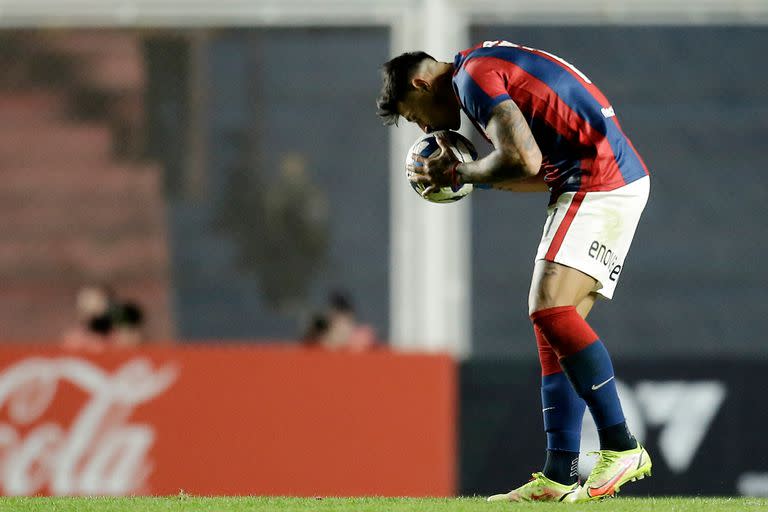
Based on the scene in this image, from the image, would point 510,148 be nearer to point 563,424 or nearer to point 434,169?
point 434,169

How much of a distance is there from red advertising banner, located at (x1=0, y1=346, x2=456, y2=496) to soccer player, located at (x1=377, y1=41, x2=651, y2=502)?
11.8 ft

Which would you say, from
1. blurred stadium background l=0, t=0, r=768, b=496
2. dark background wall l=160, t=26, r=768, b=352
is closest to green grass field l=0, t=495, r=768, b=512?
blurred stadium background l=0, t=0, r=768, b=496

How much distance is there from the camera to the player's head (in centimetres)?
568

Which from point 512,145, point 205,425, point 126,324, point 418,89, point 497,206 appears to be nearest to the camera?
point 512,145

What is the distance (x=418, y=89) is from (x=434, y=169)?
0.99ft

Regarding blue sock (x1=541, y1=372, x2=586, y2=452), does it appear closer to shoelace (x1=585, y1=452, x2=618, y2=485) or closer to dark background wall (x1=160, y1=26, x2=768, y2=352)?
shoelace (x1=585, y1=452, x2=618, y2=485)

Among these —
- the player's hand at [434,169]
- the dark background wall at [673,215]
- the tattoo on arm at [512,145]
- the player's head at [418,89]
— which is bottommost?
the dark background wall at [673,215]

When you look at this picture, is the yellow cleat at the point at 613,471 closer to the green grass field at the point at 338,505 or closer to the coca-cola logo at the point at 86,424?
the green grass field at the point at 338,505

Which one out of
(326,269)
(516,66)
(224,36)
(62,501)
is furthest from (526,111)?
(224,36)

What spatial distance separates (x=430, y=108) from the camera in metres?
5.73

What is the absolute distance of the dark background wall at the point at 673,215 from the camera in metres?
20.5

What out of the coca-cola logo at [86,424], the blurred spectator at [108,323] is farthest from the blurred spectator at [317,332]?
the coca-cola logo at [86,424]

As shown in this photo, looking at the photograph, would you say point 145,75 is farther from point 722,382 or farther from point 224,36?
point 722,382

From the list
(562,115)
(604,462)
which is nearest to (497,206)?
(562,115)
